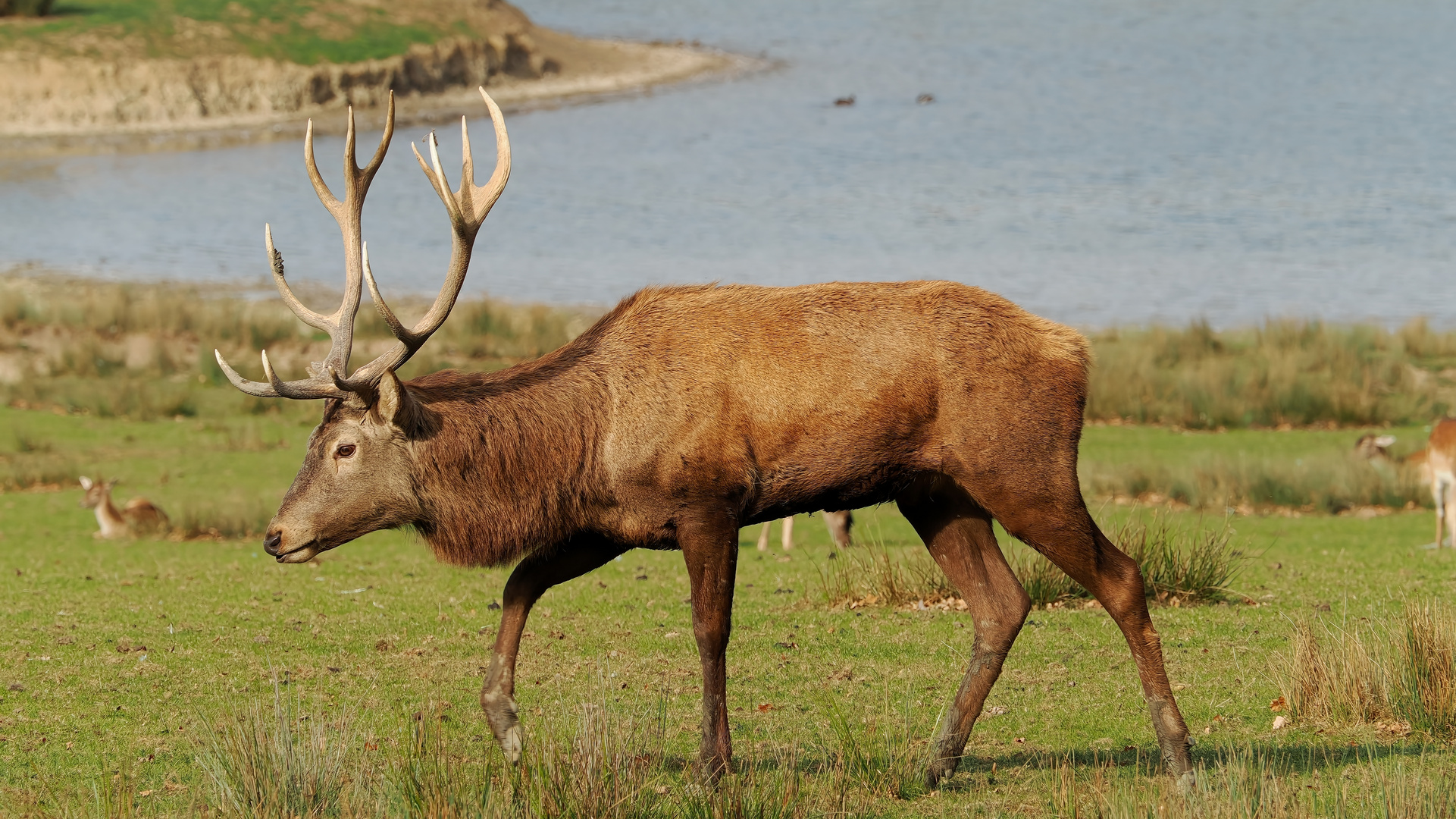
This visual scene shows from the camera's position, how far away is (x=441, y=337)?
2595 cm

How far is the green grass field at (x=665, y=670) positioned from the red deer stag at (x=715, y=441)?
23.6 inches

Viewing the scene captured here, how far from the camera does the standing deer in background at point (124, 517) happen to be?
49.5 ft

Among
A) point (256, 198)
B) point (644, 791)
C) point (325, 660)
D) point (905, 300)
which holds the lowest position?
point (256, 198)

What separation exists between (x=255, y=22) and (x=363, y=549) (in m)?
49.1

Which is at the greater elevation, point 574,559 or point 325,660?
point 574,559

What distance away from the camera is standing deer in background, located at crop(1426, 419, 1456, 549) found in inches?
541

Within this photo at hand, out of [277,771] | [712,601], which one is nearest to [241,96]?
[712,601]

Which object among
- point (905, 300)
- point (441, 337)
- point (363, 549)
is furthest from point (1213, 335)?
point (905, 300)

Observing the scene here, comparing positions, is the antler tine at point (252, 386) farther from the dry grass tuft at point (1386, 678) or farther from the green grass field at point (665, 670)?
the dry grass tuft at point (1386, 678)

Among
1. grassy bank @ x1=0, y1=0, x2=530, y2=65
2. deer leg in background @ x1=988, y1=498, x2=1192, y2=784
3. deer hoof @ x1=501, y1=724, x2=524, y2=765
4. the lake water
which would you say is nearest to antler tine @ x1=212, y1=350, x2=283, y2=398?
deer hoof @ x1=501, y1=724, x2=524, y2=765

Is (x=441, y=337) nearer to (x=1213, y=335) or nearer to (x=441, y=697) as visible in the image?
(x=1213, y=335)

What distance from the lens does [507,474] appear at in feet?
22.7

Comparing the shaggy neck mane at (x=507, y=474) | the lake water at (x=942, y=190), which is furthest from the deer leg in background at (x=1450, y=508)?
the lake water at (x=942, y=190)

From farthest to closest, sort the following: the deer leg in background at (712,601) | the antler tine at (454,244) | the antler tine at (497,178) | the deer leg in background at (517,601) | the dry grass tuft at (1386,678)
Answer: the dry grass tuft at (1386,678)
the antler tine at (497,178)
the deer leg in background at (517,601)
the antler tine at (454,244)
the deer leg in background at (712,601)
